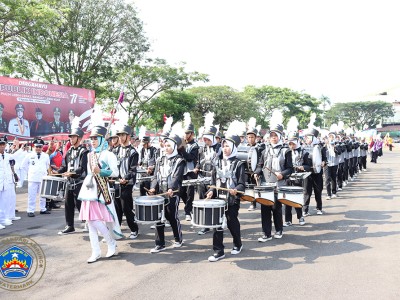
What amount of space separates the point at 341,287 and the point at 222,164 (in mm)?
2600

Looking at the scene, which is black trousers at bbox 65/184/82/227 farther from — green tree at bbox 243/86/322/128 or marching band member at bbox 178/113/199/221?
green tree at bbox 243/86/322/128

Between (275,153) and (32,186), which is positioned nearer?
(275,153)

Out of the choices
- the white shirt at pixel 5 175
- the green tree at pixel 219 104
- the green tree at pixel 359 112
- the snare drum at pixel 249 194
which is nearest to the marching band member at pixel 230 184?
the snare drum at pixel 249 194

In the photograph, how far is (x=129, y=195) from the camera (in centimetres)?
748

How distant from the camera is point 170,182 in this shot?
6.48 metres

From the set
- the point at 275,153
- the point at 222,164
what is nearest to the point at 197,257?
the point at 222,164

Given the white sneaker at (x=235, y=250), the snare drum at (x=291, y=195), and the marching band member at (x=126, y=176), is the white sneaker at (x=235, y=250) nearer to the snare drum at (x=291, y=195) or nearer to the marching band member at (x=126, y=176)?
the snare drum at (x=291, y=195)

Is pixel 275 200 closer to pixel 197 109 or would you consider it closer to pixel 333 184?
pixel 333 184

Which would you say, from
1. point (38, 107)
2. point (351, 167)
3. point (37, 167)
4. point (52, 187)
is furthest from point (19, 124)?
point (351, 167)

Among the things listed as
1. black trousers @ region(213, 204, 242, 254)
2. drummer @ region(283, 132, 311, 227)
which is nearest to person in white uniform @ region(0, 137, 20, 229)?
black trousers @ region(213, 204, 242, 254)

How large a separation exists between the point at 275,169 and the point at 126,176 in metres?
2.94

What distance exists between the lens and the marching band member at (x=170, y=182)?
6469 mm

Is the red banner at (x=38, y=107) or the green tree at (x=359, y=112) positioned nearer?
the red banner at (x=38, y=107)

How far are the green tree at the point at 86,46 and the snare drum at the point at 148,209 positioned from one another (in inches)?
775
